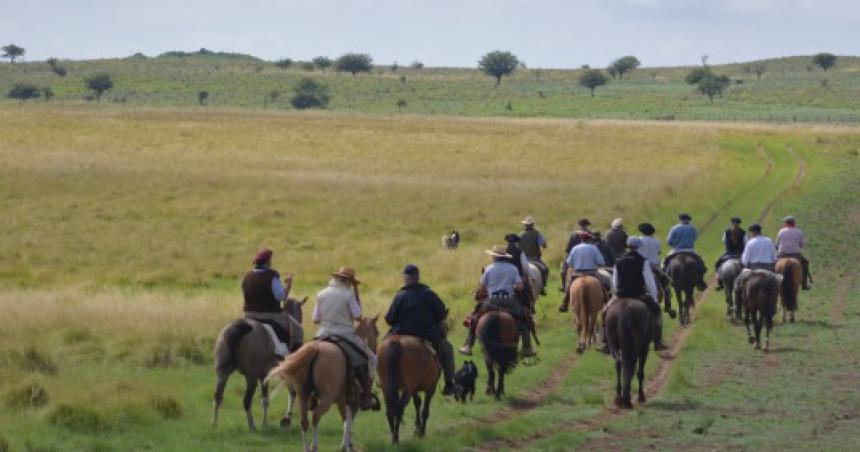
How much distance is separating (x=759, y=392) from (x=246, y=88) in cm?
16614

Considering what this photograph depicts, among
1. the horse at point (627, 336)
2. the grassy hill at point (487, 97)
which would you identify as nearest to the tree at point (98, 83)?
the grassy hill at point (487, 97)

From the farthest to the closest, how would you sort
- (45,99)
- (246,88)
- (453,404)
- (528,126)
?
(246,88) → (45,99) → (528,126) → (453,404)

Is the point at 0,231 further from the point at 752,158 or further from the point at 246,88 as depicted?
the point at 246,88

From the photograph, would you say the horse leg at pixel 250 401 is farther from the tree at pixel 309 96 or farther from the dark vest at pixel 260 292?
the tree at pixel 309 96

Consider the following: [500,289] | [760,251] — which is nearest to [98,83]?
[760,251]

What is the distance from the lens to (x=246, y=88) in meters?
181

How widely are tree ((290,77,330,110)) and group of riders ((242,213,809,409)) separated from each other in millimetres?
130171

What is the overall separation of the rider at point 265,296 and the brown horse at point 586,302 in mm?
6809

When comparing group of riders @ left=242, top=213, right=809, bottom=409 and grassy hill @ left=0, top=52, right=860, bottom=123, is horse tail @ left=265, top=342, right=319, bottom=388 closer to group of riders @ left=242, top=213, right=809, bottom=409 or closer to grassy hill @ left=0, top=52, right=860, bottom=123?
group of riders @ left=242, top=213, right=809, bottom=409

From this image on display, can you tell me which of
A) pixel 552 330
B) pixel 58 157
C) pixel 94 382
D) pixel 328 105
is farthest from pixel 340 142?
pixel 328 105

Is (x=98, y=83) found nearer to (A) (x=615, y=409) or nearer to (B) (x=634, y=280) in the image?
(B) (x=634, y=280)

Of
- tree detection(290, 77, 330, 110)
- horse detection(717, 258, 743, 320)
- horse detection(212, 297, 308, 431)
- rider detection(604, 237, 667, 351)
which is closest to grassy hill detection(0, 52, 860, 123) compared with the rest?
tree detection(290, 77, 330, 110)

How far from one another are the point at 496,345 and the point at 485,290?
51.7 inches

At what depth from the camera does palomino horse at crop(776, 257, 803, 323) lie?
Result: 26281mm
